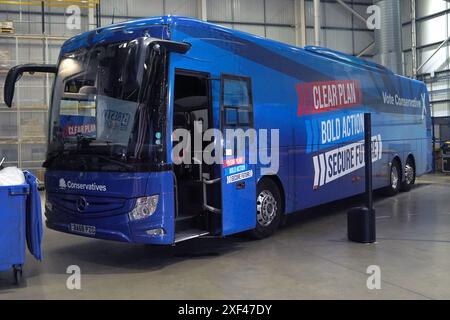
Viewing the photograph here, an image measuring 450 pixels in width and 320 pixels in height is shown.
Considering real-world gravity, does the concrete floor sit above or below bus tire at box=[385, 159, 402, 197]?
below

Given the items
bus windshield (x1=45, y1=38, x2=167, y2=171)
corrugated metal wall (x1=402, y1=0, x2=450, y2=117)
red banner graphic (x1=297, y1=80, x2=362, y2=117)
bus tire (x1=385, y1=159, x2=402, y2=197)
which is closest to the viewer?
bus windshield (x1=45, y1=38, x2=167, y2=171)

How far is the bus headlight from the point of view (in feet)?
20.1

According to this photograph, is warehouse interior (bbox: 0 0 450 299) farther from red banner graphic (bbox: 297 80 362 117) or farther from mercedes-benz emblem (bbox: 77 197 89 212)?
red banner graphic (bbox: 297 80 362 117)

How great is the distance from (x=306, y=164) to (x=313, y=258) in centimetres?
252

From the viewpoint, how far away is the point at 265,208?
8.07 m

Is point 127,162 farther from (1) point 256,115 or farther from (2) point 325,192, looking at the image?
(2) point 325,192

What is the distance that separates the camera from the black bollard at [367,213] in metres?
7.74

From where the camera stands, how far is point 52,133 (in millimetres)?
7027

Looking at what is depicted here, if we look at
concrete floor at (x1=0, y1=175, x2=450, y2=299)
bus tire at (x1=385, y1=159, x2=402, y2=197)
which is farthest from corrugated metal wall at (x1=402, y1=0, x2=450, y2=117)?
concrete floor at (x1=0, y1=175, x2=450, y2=299)

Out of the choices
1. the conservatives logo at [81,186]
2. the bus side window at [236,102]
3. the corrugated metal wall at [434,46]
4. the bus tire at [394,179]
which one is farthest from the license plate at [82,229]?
the corrugated metal wall at [434,46]

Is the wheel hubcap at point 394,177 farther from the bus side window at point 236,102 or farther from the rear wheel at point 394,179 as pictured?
the bus side window at point 236,102

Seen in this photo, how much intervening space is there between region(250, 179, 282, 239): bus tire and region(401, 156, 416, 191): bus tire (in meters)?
6.89
